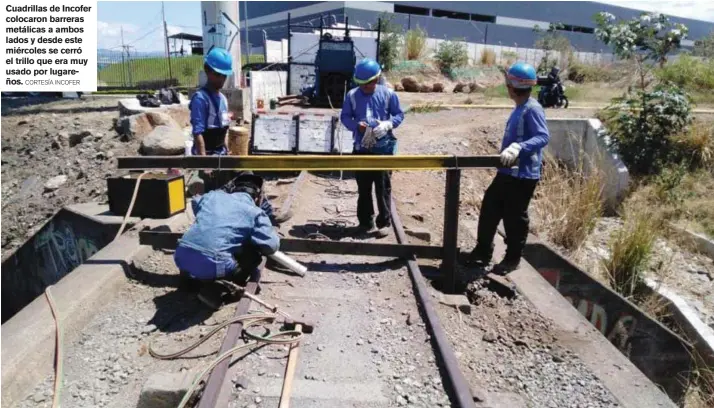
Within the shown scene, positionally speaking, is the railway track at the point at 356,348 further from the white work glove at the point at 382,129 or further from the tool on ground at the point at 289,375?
the white work glove at the point at 382,129

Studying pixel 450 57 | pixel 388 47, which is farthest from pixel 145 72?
pixel 450 57

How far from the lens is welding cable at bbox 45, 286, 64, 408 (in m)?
3.15

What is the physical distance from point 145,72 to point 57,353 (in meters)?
26.5

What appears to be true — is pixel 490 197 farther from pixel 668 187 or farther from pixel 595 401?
pixel 668 187

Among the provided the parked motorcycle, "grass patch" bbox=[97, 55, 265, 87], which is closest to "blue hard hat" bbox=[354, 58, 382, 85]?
the parked motorcycle

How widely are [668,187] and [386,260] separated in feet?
23.7

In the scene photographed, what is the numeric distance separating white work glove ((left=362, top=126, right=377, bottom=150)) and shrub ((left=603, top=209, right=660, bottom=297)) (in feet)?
11.5

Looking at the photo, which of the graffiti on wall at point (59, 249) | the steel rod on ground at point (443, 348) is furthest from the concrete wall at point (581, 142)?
the graffiti on wall at point (59, 249)

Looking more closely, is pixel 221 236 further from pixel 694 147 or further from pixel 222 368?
pixel 694 147

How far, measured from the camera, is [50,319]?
3982 mm

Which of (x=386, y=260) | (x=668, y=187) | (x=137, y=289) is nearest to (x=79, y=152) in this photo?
(x=137, y=289)

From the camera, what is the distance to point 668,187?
984 centimetres

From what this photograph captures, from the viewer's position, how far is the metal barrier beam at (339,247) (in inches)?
195

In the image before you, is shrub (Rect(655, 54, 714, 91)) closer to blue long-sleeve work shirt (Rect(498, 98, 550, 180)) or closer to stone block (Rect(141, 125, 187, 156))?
blue long-sleeve work shirt (Rect(498, 98, 550, 180))
